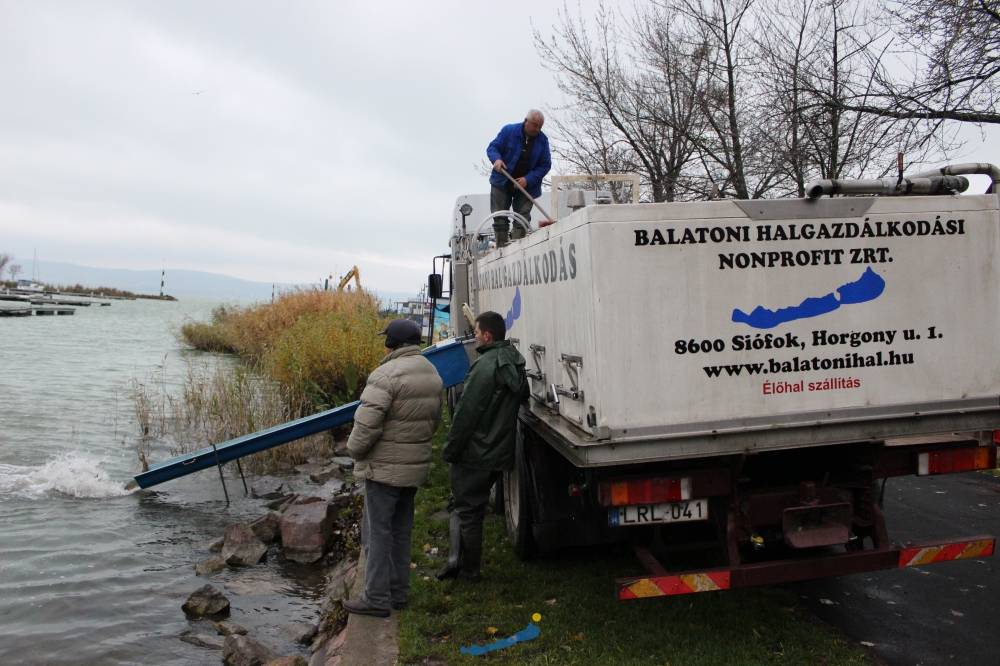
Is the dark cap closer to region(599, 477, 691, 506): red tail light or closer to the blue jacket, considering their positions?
region(599, 477, 691, 506): red tail light

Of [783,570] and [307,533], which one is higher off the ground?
[783,570]

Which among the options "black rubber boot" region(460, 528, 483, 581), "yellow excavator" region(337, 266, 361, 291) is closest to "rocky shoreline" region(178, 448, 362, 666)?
"black rubber boot" region(460, 528, 483, 581)

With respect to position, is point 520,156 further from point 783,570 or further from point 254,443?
point 783,570

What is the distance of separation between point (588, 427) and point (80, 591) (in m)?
6.05

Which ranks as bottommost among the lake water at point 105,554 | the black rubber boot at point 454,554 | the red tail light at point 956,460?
the lake water at point 105,554

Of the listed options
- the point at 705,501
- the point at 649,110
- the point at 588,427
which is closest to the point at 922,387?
the point at 705,501

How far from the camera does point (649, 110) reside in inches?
592

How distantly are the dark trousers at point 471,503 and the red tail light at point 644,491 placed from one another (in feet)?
4.66

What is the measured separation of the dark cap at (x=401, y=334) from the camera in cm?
548

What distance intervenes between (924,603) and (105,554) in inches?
316

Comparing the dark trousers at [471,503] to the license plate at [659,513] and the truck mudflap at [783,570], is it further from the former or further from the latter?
the truck mudflap at [783,570]

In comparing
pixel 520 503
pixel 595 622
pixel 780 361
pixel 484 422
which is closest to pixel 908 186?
pixel 780 361

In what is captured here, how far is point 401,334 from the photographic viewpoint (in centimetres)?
548

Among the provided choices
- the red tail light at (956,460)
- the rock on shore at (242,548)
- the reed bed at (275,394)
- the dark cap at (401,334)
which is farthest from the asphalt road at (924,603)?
the reed bed at (275,394)
